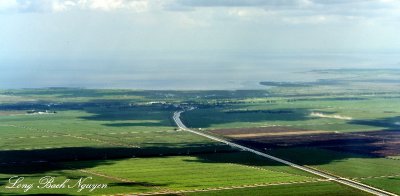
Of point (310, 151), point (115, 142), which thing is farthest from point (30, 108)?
point (310, 151)

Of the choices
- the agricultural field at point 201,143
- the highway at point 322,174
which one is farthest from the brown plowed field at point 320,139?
the highway at point 322,174

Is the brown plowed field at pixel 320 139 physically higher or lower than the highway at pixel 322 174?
higher

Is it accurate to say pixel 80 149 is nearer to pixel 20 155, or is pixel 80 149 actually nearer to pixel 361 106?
pixel 20 155

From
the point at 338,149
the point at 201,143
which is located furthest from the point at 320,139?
the point at 201,143

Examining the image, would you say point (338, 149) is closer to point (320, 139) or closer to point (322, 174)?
point (320, 139)

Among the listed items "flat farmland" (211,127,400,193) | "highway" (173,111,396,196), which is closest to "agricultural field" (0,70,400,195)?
"flat farmland" (211,127,400,193)

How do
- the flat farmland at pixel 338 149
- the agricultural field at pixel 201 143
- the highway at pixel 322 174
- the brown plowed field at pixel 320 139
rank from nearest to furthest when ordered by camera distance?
the highway at pixel 322 174, the agricultural field at pixel 201 143, the flat farmland at pixel 338 149, the brown plowed field at pixel 320 139

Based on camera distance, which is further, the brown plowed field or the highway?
the brown plowed field

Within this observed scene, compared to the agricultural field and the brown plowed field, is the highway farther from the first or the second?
the brown plowed field

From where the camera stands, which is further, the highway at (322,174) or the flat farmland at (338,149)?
the flat farmland at (338,149)

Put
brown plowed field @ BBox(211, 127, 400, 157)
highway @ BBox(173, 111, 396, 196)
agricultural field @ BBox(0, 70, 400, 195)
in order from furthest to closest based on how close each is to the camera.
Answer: brown plowed field @ BBox(211, 127, 400, 157), agricultural field @ BBox(0, 70, 400, 195), highway @ BBox(173, 111, 396, 196)

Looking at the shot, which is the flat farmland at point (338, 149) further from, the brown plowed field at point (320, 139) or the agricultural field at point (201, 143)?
the agricultural field at point (201, 143)
